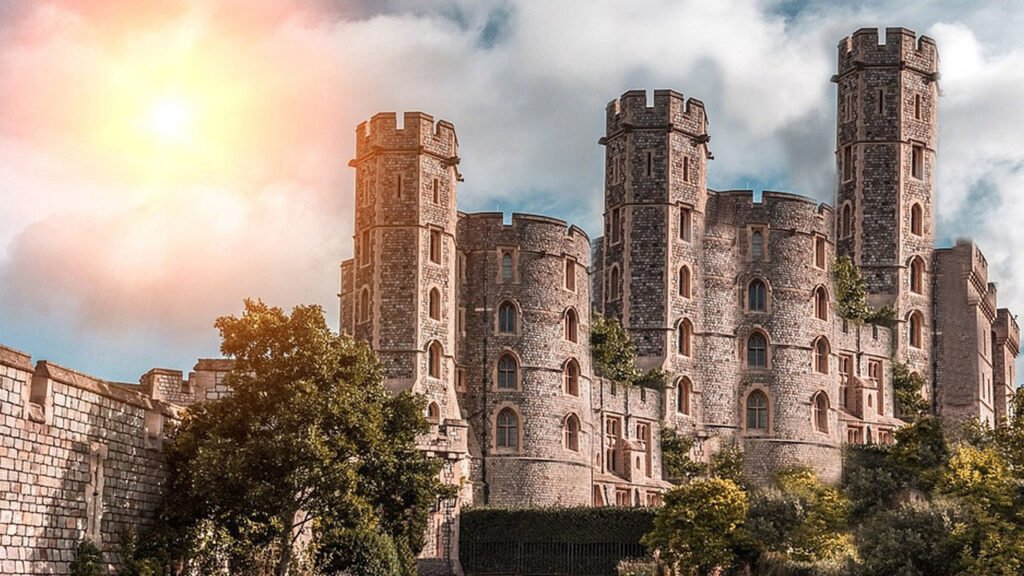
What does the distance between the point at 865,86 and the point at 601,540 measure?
109 ft

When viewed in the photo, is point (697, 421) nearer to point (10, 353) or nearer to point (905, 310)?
point (905, 310)

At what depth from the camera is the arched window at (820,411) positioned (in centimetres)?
7169

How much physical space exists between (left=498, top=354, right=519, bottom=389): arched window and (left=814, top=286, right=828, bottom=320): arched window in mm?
17640

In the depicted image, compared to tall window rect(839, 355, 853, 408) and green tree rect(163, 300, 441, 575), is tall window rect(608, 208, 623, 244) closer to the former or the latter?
tall window rect(839, 355, 853, 408)

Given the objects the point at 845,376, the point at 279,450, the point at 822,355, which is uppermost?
the point at 822,355

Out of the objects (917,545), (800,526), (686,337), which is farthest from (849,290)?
(917,545)

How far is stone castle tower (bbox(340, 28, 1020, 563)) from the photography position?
57.5m

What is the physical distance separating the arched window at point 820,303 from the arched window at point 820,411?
3.48 metres

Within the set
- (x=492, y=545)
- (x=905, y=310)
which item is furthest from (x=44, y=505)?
(x=905, y=310)

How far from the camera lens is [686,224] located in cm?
6931

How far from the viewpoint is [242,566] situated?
33.4 meters

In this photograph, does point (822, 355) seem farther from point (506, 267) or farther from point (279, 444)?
point (279, 444)

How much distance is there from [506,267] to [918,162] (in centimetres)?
2687

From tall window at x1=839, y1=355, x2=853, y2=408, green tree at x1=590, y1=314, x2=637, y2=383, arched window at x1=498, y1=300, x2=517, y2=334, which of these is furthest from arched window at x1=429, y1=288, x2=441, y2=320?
tall window at x1=839, y1=355, x2=853, y2=408
